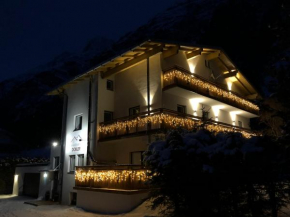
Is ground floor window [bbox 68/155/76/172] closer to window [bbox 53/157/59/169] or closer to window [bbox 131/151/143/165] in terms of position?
window [bbox 53/157/59/169]

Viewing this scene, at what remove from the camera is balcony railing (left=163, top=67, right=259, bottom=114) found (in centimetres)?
1708

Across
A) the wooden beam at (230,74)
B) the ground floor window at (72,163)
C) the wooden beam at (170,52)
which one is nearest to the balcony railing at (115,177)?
the ground floor window at (72,163)

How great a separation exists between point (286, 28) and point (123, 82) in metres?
13.4

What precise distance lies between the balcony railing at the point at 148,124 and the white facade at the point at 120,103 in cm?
26

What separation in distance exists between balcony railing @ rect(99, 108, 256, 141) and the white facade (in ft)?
0.84

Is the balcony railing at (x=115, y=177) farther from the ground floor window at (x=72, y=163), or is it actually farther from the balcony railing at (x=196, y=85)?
the balcony railing at (x=196, y=85)

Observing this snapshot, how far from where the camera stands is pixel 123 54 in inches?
706

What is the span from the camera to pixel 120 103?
19.9 metres

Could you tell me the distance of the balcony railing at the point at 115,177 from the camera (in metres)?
13.7

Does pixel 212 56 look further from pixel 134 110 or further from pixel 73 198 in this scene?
pixel 73 198

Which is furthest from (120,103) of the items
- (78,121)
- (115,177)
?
(115,177)

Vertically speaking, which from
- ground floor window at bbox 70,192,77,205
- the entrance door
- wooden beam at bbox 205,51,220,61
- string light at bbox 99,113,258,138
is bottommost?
ground floor window at bbox 70,192,77,205

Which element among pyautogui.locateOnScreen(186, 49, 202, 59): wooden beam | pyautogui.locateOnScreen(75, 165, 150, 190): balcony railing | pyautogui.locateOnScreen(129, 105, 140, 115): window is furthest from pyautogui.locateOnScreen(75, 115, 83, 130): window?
pyautogui.locateOnScreen(186, 49, 202, 59): wooden beam

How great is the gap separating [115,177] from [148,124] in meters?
3.78
